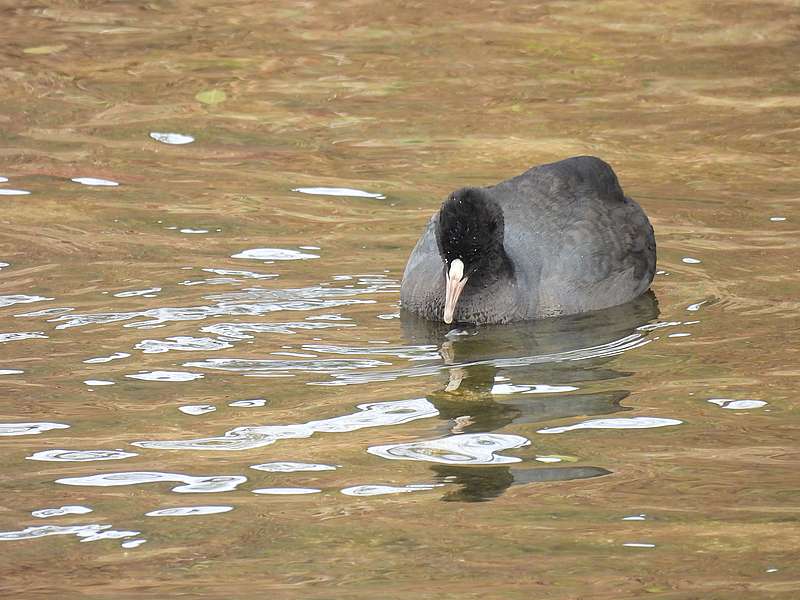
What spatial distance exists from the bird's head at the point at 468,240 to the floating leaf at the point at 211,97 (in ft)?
17.8

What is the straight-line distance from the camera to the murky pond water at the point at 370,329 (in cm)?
552

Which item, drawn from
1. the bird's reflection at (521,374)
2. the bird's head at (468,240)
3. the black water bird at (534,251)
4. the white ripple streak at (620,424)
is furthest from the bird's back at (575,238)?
the white ripple streak at (620,424)

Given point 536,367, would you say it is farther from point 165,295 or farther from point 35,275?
point 35,275

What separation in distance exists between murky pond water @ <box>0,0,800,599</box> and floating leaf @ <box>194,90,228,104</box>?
0.20ft

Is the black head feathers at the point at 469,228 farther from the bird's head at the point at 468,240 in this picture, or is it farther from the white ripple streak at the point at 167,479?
the white ripple streak at the point at 167,479

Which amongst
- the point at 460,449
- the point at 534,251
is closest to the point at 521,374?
the point at 460,449

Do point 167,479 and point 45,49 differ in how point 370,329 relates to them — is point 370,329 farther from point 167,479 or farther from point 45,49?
point 45,49

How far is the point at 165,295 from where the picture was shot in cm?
880

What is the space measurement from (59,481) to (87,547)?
28.3 inches

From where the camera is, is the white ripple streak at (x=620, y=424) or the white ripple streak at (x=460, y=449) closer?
the white ripple streak at (x=460, y=449)

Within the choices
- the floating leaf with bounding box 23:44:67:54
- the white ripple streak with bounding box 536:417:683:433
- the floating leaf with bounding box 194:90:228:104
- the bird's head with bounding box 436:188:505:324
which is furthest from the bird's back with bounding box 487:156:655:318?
the floating leaf with bounding box 23:44:67:54

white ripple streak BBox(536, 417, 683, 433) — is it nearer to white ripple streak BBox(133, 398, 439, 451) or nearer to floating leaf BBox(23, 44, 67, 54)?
white ripple streak BBox(133, 398, 439, 451)

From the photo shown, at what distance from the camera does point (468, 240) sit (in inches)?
330

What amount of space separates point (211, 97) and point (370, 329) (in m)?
5.68
